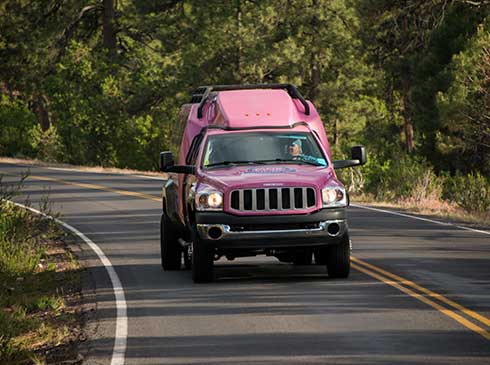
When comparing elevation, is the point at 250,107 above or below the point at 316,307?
above

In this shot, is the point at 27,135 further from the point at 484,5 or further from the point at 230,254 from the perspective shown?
the point at 230,254

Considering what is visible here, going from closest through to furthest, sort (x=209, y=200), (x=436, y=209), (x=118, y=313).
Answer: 1. (x=118, y=313)
2. (x=209, y=200)
3. (x=436, y=209)

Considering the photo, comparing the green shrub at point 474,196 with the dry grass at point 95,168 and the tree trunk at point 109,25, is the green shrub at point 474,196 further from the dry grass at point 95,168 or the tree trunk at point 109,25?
the tree trunk at point 109,25

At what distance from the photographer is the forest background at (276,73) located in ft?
134

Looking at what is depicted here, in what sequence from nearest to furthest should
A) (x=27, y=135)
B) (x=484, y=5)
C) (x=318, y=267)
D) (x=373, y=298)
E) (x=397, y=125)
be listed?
(x=373, y=298)
(x=318, y=267)
(x=484, y=5)
(x=397, y=125)
(x=27, y=135)

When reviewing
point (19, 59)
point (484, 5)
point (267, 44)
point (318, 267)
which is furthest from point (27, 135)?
point (318, 267)

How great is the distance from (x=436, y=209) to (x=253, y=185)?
15.2 metres

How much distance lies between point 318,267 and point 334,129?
38324 mm

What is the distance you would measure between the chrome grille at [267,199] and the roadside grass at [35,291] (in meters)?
2.45

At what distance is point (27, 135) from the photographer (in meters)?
70.6

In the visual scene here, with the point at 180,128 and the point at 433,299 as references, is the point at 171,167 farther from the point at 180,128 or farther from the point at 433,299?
the point at 433,299

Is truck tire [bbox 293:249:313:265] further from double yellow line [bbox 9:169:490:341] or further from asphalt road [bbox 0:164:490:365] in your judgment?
double yellow line [bbox 9:169:490:341]

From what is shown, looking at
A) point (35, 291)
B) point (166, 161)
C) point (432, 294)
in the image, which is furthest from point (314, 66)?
point (432, 294)

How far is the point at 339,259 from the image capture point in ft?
57.9
